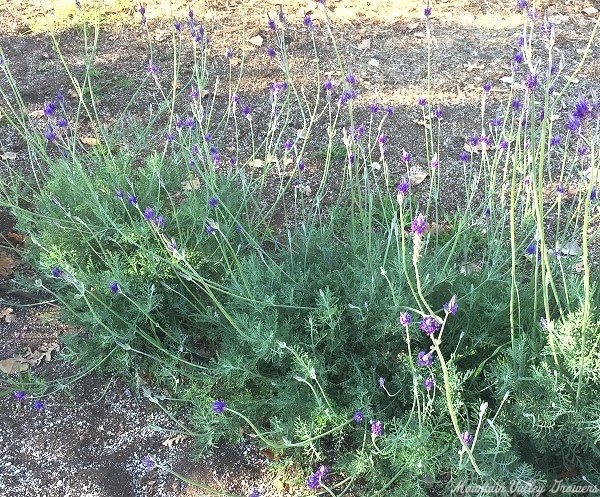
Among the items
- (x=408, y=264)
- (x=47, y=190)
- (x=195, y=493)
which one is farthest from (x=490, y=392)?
(x=47, y=190)

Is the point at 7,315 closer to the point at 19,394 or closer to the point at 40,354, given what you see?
the point at 40,354

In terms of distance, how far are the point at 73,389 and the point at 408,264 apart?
157cm

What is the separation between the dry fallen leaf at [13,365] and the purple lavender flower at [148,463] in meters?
0.79

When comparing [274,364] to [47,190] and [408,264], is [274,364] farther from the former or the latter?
[47,190]

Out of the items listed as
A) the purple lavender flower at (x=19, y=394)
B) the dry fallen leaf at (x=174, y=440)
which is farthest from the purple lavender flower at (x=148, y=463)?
the purple lavender flower at (x=19, y=394)

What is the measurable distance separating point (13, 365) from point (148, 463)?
1.01m

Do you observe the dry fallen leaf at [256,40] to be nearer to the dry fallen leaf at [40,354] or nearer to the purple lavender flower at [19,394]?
the dry fallen leaf at [40,354]

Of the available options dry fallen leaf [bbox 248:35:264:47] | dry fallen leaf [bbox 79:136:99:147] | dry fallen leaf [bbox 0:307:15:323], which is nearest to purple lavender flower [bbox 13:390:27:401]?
dry fallen leaf [bbox 0:307:15:323]

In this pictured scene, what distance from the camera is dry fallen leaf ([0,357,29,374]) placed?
9.78 ft

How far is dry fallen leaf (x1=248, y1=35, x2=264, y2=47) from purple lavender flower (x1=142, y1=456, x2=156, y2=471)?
13.0ft

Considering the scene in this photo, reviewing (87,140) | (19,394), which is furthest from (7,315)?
(87,140)

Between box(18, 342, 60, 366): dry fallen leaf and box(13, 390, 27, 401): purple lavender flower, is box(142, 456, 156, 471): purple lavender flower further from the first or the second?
box(18, 342, 60, 366): dry fallen leaf

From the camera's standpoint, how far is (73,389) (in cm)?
291

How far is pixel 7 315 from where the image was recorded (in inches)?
128
